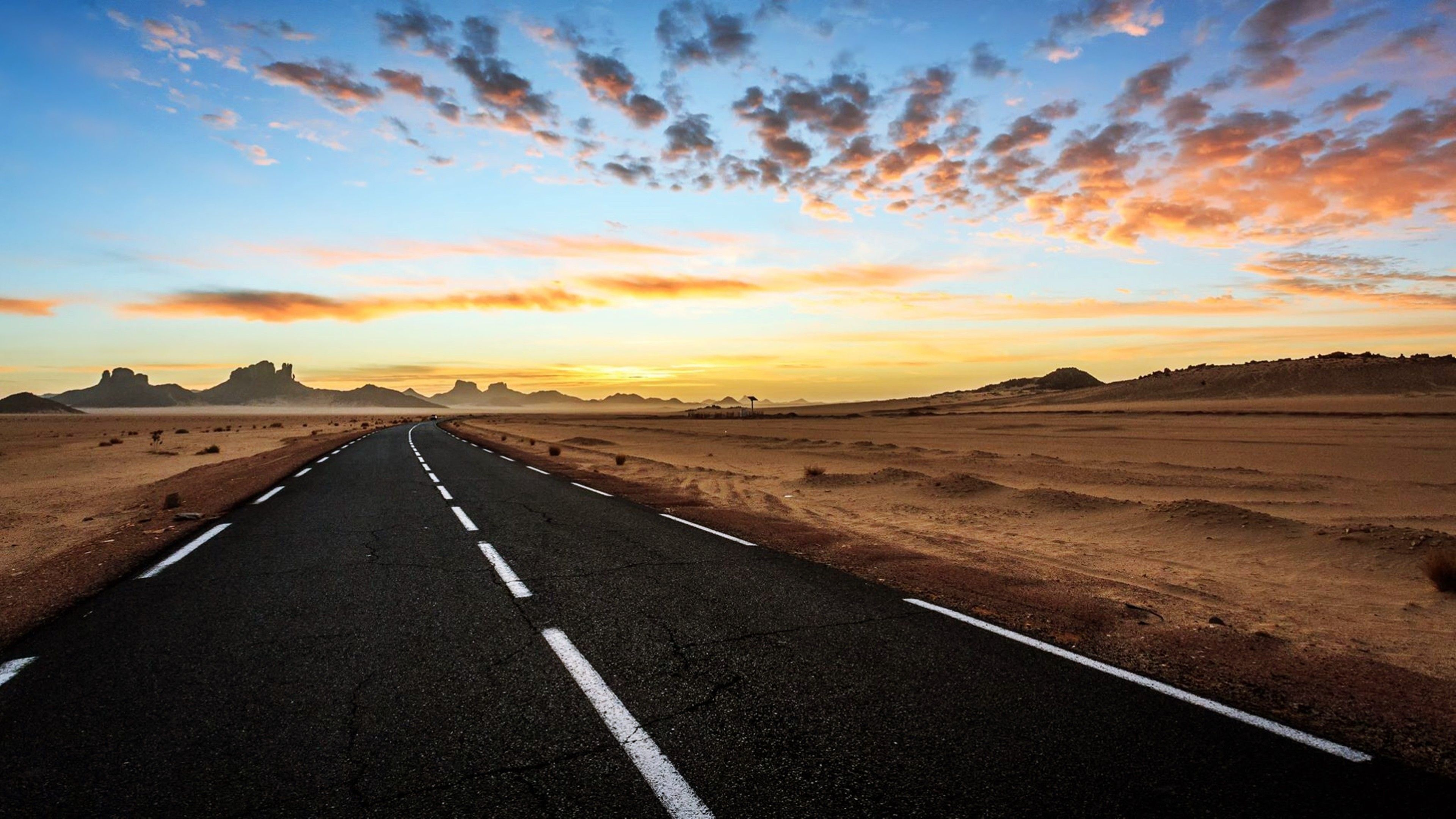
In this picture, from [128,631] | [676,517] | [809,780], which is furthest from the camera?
[676,517]

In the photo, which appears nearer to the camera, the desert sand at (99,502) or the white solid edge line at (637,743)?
the white solid edge line at (637,743)

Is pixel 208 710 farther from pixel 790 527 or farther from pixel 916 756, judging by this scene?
pixel 790 527

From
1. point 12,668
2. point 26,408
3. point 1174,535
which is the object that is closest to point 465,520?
point 12,668

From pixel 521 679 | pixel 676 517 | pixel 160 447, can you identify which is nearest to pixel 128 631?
pixel 521 679

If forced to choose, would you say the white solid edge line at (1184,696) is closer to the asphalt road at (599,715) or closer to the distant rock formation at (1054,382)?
the asphalt road at (599,715)

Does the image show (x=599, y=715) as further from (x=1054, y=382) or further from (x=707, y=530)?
(x=1054, y=382)

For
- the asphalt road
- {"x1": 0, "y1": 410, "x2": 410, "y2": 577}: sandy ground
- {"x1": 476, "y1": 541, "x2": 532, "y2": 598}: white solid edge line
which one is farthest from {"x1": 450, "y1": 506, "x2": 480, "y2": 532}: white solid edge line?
{"x1": 0, "y1": 410, "x2": 410, "y2": 577}: sandy ground

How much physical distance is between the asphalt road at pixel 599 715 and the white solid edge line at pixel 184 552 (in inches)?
13.9

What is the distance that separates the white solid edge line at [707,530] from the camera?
9.48 metres

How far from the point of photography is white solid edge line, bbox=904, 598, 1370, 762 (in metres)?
3.56

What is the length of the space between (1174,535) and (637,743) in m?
11.5

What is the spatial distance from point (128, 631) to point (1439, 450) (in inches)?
1444

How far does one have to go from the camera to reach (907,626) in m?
5.58

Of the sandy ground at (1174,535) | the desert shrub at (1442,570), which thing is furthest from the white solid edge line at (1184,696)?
the desert shrub at (1442,570)
